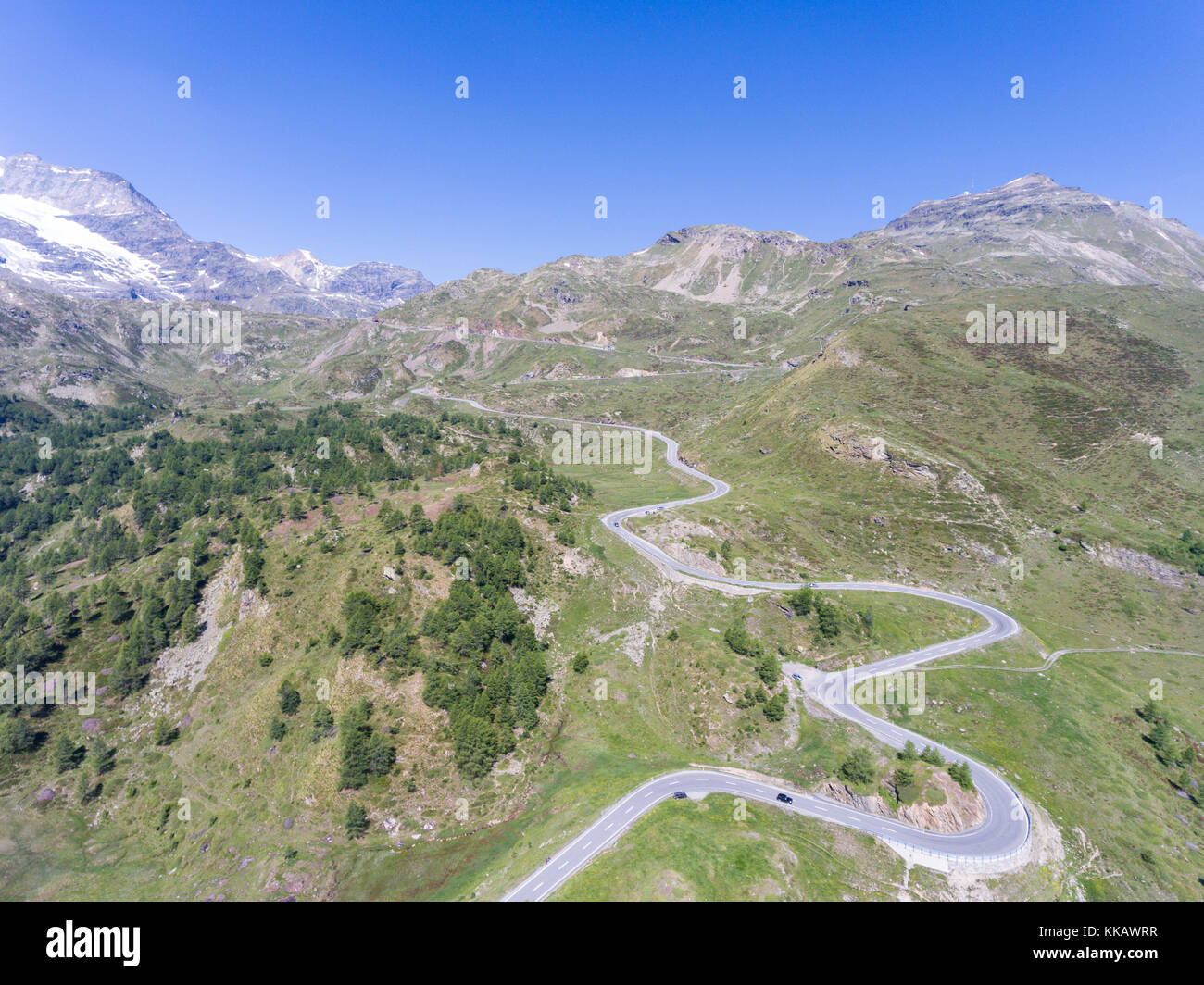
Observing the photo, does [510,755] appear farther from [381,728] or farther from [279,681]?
[279,681]

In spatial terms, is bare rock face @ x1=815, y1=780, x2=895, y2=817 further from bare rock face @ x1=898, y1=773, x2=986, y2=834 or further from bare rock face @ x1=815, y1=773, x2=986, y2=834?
bare rock face @ x1=898, y1=773, x2=986, y2=834

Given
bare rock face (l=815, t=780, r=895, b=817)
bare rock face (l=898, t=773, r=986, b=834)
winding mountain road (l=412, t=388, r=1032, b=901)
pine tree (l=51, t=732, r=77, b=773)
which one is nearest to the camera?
winding mountain road (l=412, t=388, r=1032, b=901)

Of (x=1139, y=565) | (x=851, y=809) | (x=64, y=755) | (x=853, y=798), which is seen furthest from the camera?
(x=1139, y=565)

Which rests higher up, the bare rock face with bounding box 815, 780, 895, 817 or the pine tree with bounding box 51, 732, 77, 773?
the bare rock face with bounding box 815, 780, 895, 817

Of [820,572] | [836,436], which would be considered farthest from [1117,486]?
[820,572]

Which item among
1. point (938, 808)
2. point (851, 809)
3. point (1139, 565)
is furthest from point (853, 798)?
point (1139, 565)

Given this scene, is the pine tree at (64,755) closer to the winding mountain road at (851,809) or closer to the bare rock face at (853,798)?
the winding mountain road at (851,809)

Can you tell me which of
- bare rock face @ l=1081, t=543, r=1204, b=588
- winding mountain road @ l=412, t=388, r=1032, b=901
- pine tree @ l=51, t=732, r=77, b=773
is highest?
bare rock face @ l=1081, t=543, r=1204, b=588

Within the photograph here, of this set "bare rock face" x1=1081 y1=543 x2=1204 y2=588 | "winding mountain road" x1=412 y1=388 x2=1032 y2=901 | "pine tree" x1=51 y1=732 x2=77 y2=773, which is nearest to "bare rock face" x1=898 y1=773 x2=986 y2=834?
"winding mountain road" x1=412 y1=388 x2=1032 y2=901

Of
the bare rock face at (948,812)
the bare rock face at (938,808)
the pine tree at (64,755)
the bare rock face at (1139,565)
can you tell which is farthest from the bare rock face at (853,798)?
the bare rock face at (1139,565)

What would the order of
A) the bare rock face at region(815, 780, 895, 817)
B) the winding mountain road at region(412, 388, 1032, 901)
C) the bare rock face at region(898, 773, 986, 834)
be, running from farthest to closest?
the bare rock face at region(815, 780, 895, 817)
the bare rock face at region(898, 773, 986, 834)
the winding mountain road at region(412, 388, 1032, 901)

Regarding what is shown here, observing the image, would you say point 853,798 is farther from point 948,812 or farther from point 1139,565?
point 1139,565
